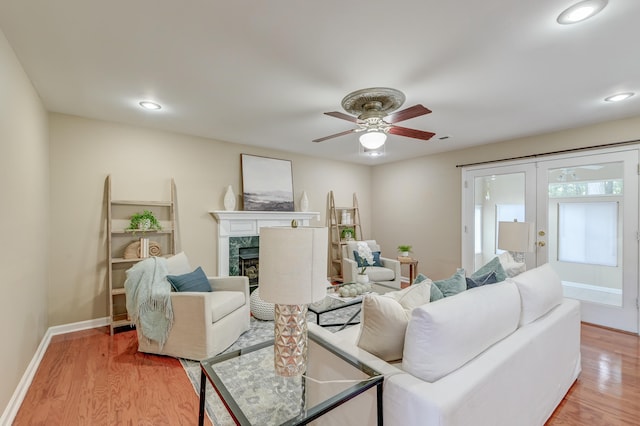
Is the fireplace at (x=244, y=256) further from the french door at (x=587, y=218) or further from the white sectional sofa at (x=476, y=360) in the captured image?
the french door at (x=587, y=218)

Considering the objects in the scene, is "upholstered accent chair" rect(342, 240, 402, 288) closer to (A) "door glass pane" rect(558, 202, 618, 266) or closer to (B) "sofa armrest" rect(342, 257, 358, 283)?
(B) "sofa armrest" rect(342, 257, 358, 283)

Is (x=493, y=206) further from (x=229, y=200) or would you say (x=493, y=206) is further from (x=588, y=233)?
(x=229, y=200)

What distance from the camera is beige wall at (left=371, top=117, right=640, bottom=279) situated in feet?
13.9

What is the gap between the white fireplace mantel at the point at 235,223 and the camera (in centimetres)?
421

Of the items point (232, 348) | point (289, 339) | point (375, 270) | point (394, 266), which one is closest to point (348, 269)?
point (375, 270)

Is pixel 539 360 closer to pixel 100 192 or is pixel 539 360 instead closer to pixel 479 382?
pixel 479 382

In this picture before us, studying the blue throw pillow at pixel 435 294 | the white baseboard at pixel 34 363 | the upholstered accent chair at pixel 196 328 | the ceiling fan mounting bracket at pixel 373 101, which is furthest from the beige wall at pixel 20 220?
the blue throw pillow at pixel 435 294

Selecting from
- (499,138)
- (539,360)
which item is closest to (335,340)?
(539,360)

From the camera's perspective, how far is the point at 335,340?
1.58 metres

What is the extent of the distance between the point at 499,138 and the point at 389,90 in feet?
8.90

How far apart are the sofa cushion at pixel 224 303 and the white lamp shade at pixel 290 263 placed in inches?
70.5

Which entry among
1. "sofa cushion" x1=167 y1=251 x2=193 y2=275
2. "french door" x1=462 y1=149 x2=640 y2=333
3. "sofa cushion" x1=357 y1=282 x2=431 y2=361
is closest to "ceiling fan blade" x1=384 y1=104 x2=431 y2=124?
"sofa cushion" x1=357 y1=282 x2=431 y2=361

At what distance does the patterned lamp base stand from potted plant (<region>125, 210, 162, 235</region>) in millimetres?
2960

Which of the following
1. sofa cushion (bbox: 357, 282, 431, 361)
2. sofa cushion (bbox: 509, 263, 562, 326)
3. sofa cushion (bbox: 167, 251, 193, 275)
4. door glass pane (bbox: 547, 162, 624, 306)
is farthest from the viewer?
door glass pane (bbox: 547, 162, 624, 306)
